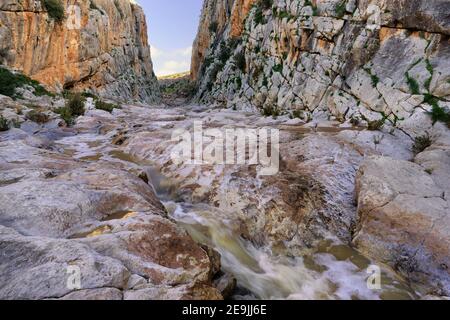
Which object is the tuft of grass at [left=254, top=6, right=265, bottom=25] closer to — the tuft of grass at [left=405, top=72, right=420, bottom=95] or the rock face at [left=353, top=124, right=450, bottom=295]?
the tuft of grass at [left=405, top=72, right=420, bottom=95]

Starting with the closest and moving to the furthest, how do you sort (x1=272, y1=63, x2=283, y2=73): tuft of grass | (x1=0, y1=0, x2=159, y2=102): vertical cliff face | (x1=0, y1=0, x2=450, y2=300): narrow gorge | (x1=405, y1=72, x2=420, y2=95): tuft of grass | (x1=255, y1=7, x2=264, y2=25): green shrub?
(x1=0, y1=0, x2=450, y2=300): narrow gorge → (x1=405, y1=72, x2=420, y2=95): tuft of grass → (x1=272, y1=63, x2=283, y2=73): tuft of grass → (x1=0, y1=0, x2=159, y2=102): vertical cliff face → (x1=255, y1=7, x2=264, y2=25): green shrub

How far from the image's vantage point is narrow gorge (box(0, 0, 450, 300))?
11.8 feet

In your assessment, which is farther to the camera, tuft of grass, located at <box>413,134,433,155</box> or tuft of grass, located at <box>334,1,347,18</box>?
tuft of grass, located at <box>334,1,347,18</box>

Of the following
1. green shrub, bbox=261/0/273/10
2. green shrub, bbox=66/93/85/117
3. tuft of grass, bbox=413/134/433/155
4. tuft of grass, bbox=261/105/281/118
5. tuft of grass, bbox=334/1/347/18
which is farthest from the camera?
green shrub, bbox=261/0/273/10

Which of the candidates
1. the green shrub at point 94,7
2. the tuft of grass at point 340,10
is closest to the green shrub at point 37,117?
the tuft of grass at point 340,10

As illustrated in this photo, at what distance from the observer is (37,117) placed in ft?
39.3

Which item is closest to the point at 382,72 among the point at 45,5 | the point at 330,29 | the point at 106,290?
the point at 330,29

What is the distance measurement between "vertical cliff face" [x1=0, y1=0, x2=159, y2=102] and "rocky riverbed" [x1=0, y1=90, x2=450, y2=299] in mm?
15627

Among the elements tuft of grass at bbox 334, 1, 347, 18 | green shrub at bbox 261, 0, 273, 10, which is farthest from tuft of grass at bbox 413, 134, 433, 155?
green shrub at bbox 261, 0, 273, 10

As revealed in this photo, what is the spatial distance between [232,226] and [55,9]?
961 inches

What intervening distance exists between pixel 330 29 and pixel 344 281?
14345mm

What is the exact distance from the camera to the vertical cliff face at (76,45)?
19.9 m

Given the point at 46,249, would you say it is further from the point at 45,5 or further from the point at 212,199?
the point at 45,5

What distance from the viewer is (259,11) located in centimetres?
2431
